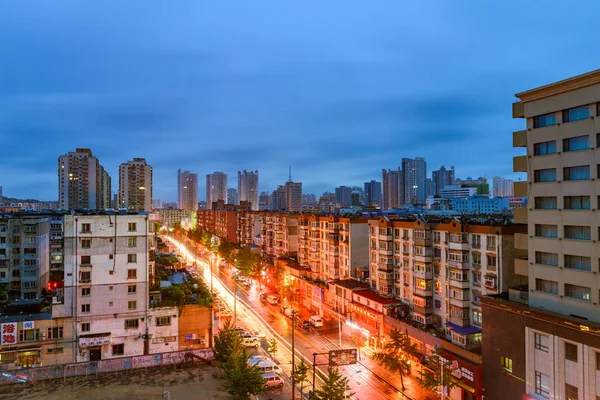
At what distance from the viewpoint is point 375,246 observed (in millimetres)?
49906

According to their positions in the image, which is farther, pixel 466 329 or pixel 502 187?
→ pixel 502 187

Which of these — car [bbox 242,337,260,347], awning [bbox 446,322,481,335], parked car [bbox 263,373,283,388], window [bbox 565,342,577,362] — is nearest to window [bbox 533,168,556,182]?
window [bbox 565,342,577,362]

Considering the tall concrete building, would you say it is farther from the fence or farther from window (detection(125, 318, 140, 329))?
window (detection(125, 318, 140, 329))

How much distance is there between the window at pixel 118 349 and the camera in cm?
3800

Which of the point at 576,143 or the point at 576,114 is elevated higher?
the point at 576,114

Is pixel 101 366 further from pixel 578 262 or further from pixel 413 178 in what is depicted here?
pixel 413 178

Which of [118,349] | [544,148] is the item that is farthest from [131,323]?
[544,148]

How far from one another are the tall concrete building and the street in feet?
29.8

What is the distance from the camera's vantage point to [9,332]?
3491 cm

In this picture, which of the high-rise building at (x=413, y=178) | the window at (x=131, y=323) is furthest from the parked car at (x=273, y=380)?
the high-rise building at (x=413, y=178)

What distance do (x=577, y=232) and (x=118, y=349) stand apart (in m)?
39.3

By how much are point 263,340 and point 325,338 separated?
24.1 ft

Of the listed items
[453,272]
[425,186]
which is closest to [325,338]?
[453,272]

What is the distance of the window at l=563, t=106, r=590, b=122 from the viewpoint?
2388 centimetres
